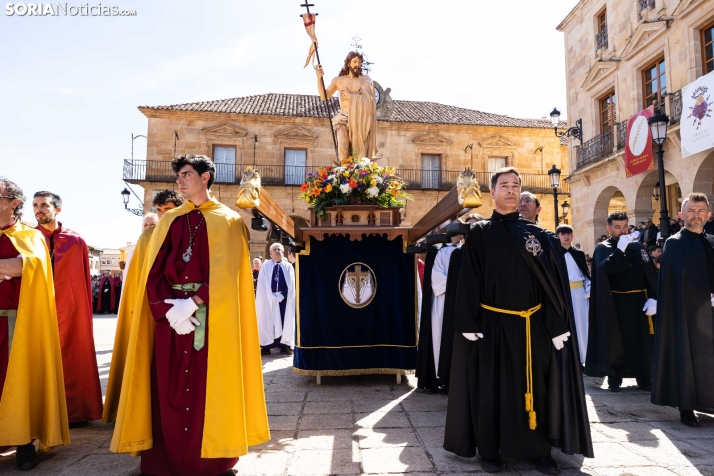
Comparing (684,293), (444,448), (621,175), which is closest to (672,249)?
(684,293)

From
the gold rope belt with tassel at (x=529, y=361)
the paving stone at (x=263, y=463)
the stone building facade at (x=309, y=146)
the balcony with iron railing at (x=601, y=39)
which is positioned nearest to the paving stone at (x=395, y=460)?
the paving stone at (x=263, y=463)

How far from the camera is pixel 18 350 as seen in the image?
325 cm

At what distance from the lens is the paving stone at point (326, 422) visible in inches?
157

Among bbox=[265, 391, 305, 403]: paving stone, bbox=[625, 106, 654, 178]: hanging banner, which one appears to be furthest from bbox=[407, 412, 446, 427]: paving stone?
bbox=[625, 106, 654, 178]: hanging banner

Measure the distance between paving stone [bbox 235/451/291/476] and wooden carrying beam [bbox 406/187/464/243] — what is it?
2.15 meters

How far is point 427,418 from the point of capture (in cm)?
421

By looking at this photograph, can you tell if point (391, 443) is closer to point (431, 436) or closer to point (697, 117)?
point (431, 436)

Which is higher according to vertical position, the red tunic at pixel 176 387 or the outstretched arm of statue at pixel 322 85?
the outstretched arm of statue at pixel 322 85

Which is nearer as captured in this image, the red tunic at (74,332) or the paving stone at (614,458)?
the paving stone at (614,458)

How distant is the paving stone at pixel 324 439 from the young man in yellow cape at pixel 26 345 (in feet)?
5.41

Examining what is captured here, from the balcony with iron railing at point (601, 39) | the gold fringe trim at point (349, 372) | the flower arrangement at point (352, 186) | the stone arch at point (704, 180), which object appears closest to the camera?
the gold fringe trim at point (349, 372)

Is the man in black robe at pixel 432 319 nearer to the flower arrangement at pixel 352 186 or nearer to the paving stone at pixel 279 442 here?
the flower arrangement at pixel 352 186

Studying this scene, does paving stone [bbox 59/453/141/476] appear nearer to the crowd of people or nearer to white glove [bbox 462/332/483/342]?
the crowd of people

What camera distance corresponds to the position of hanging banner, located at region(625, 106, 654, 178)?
13.0m
